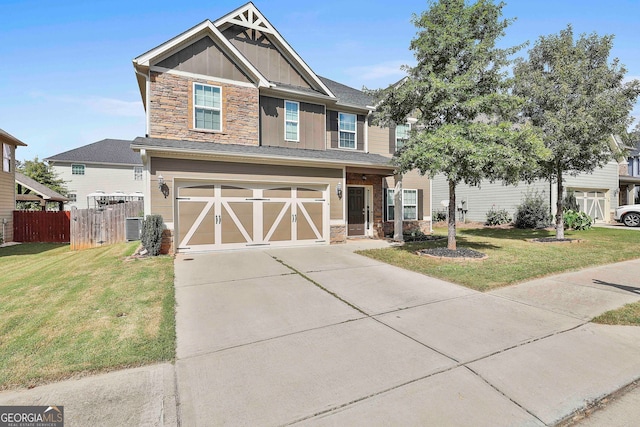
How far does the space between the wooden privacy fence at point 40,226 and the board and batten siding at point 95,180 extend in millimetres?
12121

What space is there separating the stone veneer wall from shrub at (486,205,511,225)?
52.0 ft

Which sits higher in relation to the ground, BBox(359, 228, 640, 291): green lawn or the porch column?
the porch column

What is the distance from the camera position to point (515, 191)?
18875mm

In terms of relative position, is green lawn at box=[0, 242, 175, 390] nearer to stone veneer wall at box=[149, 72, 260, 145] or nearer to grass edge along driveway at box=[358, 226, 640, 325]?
stone veneer wall at box=[149, 72, 260, 145]

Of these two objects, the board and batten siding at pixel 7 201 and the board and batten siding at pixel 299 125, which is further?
the board and batten siding at pixel 7 201

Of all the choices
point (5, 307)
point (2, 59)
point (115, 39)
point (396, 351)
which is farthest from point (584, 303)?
point (2, 59)

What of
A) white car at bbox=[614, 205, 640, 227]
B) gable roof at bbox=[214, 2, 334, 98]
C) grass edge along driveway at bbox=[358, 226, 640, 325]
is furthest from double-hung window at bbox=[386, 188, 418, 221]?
white car at bbox=[614, 205, 640, 227]

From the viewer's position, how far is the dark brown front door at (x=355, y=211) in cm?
1334

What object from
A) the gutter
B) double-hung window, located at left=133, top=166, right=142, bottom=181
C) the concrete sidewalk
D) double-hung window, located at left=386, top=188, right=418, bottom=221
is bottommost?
the concrete sidewalk

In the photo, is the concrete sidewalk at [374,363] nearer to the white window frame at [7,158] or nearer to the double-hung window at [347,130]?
the double-hung window at [347,130]

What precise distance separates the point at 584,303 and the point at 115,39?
14938 mm

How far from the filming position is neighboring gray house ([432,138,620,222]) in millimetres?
18812

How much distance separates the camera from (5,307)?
5125 millimetres

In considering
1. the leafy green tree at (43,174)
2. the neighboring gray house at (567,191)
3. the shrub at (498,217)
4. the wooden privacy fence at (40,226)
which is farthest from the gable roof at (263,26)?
the leafy green tree at (43,174)
